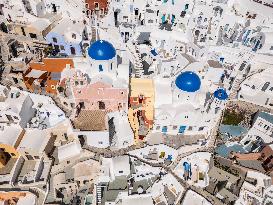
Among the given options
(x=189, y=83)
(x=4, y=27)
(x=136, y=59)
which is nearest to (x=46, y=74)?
(x=136, y=59)

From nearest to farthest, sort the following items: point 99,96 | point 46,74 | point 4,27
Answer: point 99,96
point 46,74
point 4,27

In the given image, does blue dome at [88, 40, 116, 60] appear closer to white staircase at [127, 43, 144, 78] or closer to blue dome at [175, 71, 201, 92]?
white staircase at [127, 43, 144, 78]

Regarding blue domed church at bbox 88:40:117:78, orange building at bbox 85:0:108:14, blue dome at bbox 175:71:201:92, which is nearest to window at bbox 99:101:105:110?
blue domed church at bbox 88:40:117:78

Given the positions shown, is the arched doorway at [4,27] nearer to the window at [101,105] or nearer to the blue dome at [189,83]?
the window at [101,105]

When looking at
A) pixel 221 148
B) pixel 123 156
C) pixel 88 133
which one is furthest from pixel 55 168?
pixel 221 148

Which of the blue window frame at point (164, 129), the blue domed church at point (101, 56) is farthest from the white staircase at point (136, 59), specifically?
the blue window frame at point (164, 129)

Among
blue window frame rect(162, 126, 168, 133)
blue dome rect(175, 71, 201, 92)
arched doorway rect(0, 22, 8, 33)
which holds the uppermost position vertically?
arched doorway rect(0, 22, 8, 33)

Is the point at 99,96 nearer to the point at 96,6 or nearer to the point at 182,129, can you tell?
the point at 182,129

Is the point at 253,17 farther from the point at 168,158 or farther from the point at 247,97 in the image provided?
the point at 168,158
